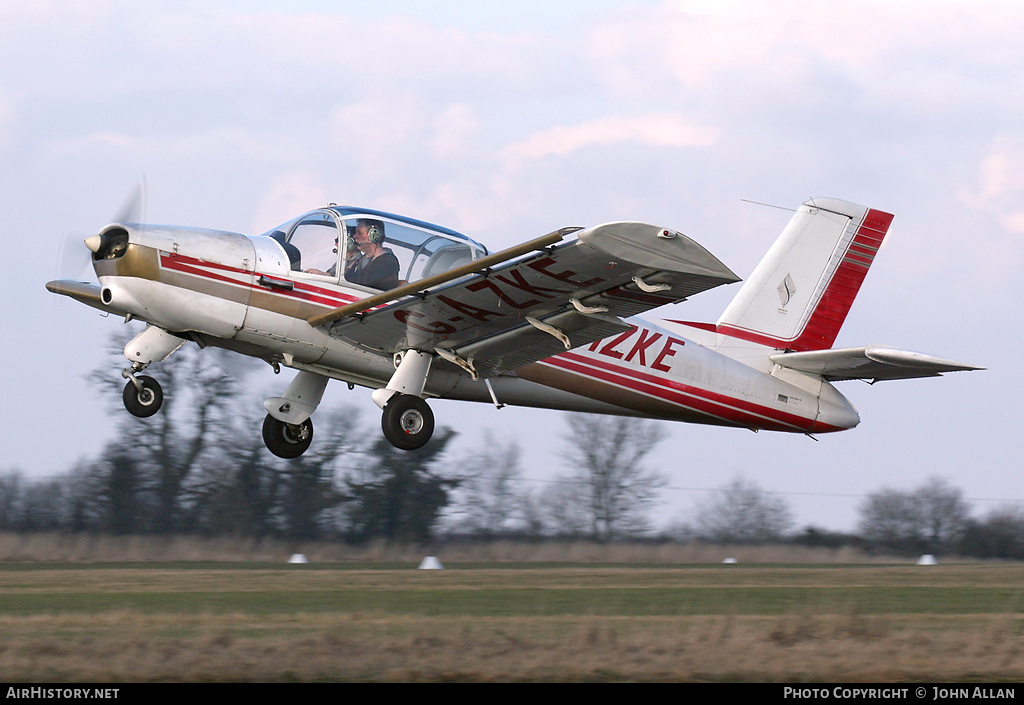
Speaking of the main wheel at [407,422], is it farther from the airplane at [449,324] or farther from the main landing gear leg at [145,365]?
the main landing gear leg at [145,365]

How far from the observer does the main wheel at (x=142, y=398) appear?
11.4 m

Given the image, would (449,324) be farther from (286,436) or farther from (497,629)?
(497,629)

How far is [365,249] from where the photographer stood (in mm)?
11578

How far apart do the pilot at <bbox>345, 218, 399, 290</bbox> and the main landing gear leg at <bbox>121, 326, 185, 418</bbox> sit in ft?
6.05

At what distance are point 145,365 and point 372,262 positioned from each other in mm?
Result: 2455

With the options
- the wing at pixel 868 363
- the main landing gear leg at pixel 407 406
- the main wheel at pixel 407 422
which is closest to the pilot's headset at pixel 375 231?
the main landing gear leg at pixel 407 406

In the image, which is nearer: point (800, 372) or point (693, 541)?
point (800, 372)

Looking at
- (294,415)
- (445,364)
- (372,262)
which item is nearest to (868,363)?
(445,364)

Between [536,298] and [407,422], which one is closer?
[536,298]

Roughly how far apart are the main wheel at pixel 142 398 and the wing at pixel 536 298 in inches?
68.1

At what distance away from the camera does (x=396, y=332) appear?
11.7 meters
